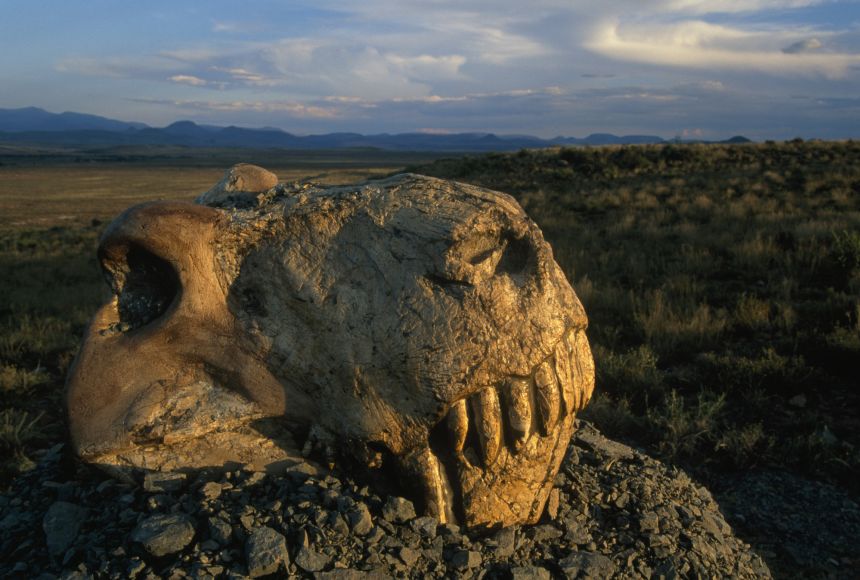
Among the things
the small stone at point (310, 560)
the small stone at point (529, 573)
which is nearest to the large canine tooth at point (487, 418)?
the small stone at point (529, 573)

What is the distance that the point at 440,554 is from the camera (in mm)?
2521

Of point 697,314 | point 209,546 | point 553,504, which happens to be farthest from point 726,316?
point 209,546

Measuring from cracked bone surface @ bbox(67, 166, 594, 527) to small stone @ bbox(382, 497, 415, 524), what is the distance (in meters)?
0.08

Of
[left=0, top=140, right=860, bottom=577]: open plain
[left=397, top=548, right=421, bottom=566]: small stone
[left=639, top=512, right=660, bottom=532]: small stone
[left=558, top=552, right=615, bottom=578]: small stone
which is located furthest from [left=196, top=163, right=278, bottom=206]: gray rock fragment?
[left=639, top=512, right=660, bottom=532]: small stone

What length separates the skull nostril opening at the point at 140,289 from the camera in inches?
111

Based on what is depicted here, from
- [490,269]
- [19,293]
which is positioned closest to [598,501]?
[490,269]

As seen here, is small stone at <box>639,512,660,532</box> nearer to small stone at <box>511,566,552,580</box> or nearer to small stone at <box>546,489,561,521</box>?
small stone at <box>546,489,561,521</box>

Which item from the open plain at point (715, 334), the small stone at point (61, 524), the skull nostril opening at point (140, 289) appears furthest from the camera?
the open plain at point (715, 334)

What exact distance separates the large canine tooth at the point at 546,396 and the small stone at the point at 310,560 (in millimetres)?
1007

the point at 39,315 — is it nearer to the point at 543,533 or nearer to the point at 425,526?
the point at 425,526

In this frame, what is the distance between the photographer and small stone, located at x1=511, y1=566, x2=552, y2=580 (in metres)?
2.50

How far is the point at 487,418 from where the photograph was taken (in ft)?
8.65

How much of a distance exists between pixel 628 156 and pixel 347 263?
2430 cm

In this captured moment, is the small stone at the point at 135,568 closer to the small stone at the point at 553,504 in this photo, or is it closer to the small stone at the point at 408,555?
the small stone at the point at 408,555
